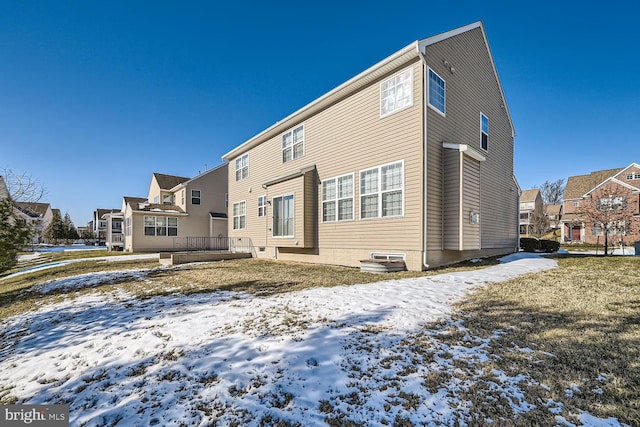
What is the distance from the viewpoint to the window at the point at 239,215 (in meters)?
17.5

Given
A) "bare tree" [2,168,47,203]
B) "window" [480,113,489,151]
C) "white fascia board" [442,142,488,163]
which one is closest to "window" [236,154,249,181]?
"bare tree" [2,168,47,203]

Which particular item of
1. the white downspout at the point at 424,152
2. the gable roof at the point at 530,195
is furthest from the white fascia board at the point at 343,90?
the gable roof at the point at 530,195

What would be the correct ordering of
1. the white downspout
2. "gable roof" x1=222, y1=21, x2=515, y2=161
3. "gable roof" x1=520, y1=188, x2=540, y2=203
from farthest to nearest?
"gable roof" x1=520, y1=188, x2=540, y2=203 < "gable roof" x1=222, y1=21, x2=515, y2=161 < the white downspout

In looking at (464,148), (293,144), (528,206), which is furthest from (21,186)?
→ (528,206)

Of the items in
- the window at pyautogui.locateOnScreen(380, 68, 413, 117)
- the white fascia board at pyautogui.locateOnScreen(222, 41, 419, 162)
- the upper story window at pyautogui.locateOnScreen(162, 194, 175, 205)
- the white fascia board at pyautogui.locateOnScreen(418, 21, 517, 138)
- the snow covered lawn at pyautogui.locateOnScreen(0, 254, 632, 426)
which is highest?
the white fascia board at pyautogui.locateOnScreen(418, 21, 517, 138)

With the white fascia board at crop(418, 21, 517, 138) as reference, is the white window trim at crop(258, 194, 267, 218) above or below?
below

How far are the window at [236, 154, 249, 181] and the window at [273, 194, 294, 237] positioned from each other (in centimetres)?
481

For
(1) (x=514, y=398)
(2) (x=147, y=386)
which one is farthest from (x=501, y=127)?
(2) (x=147, y=386)

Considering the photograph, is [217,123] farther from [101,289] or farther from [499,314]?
[499,314]

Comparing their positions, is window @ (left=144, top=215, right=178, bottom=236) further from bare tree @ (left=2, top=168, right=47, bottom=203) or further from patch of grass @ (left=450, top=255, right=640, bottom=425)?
patch of grass @ (left=450, top=255, right=640, bottom=425)

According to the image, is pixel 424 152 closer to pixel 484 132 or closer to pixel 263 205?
pixel 484 132

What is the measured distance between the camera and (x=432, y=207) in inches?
353

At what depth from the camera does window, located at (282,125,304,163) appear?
13477 millimetres

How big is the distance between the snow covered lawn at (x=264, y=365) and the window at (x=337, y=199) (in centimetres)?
564
